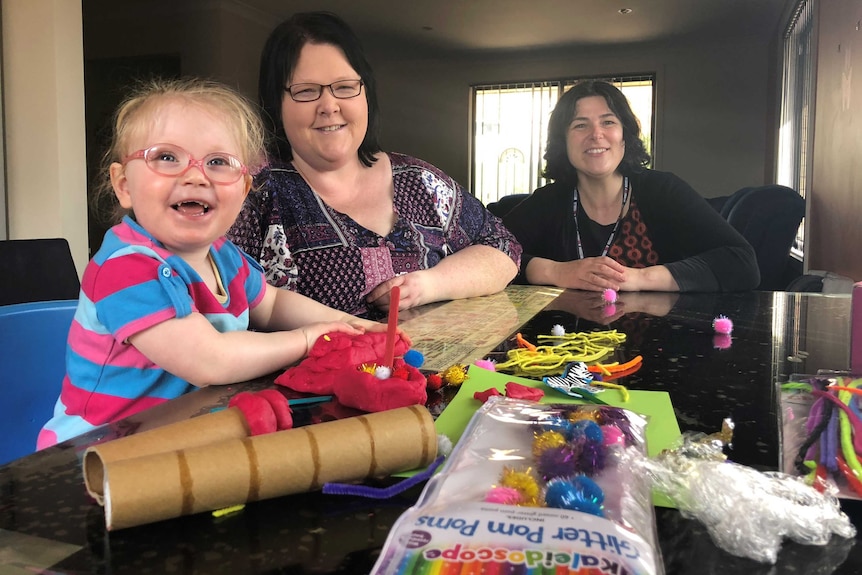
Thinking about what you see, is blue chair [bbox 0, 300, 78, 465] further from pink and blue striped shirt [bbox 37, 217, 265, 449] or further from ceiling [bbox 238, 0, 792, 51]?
ceiling [bbox 238, 0, 792, 51]

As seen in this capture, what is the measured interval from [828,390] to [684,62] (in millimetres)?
5524

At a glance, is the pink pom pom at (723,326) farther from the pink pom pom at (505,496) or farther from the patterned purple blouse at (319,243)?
the pink pom pom at (505,496)

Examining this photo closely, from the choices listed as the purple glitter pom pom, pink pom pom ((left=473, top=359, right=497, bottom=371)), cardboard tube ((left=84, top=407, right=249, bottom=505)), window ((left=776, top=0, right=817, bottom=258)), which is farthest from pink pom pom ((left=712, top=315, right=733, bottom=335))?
window ((left=776, top=0, right=817, bottom=258))

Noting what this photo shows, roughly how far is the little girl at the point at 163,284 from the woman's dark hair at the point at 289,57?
1.68ft

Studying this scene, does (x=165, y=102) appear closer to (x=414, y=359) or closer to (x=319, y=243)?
(x=414, y=359)

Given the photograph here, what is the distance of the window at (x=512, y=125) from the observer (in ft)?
18.1

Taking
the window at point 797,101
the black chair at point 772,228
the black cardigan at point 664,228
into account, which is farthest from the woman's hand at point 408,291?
the window at point 797,101

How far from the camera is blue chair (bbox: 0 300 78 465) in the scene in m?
0.92

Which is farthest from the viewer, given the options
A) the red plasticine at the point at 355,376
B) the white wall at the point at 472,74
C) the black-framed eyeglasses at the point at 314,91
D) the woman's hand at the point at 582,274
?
the white wall at the point at 472,74

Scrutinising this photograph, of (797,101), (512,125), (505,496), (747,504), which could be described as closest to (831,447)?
(747,504)

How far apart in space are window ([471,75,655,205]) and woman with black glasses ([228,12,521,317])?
13.5 ft

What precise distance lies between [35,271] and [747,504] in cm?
154

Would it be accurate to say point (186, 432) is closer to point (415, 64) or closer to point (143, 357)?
point (143, 357)

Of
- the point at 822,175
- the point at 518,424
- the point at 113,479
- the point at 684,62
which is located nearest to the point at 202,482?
the point at 113,479
